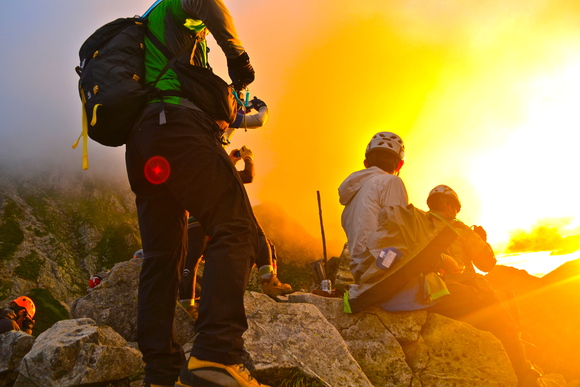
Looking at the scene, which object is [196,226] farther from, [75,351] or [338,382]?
[338,382]

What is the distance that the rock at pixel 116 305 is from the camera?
6.70m

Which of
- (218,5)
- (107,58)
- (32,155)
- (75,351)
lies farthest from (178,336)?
(32,155)

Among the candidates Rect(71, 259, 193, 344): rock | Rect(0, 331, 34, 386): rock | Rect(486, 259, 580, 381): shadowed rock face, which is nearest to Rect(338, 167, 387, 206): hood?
Rect(71, 259, 193, 344): rock

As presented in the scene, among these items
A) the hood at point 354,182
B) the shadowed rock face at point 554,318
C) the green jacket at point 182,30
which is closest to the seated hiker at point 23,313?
the hood at point 354,182

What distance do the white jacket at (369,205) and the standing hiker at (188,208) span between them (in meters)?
2.31

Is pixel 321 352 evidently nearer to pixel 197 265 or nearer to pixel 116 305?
pixel 197 265

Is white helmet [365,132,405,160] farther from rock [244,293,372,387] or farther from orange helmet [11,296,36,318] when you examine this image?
orange helmet [11,296,36,318]

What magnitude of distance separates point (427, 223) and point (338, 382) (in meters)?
2.04

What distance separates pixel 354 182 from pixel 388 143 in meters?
0.74

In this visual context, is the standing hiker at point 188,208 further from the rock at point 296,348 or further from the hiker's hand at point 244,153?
the hiker's hand at point 244,153

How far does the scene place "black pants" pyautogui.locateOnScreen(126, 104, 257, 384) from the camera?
2609mm

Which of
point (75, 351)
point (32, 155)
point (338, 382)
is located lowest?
point (75, 351)

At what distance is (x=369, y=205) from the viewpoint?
5.12 m

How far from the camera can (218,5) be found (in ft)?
10.4
